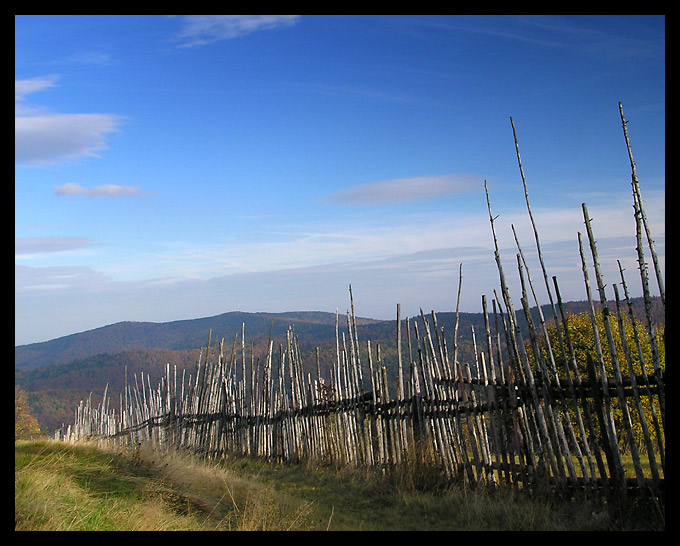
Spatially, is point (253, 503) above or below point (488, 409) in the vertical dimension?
below

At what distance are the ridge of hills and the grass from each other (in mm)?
1554

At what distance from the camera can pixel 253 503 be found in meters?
4.80

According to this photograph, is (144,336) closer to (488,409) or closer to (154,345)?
(154,345)

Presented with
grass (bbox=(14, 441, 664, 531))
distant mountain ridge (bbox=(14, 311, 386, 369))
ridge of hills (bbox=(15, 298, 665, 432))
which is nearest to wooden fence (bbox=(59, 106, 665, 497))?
grass (bbox=(14, 441, 664, 531))

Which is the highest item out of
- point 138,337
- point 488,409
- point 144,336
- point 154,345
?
point 144,336

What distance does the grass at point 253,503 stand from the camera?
3906 millimetres

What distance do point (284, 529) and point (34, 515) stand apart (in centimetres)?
166

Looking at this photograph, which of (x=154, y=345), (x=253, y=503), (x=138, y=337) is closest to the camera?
(x=253, y=503)

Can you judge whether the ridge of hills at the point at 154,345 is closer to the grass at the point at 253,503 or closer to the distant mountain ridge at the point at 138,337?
the distant mountain ridge at the point at 138,337

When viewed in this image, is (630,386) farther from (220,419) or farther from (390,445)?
(220,419)

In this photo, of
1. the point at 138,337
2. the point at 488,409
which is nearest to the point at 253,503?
the point at 488,409

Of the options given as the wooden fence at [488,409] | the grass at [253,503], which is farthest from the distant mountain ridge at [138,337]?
the grass at [253,503]

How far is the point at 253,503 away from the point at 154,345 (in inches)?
5309
